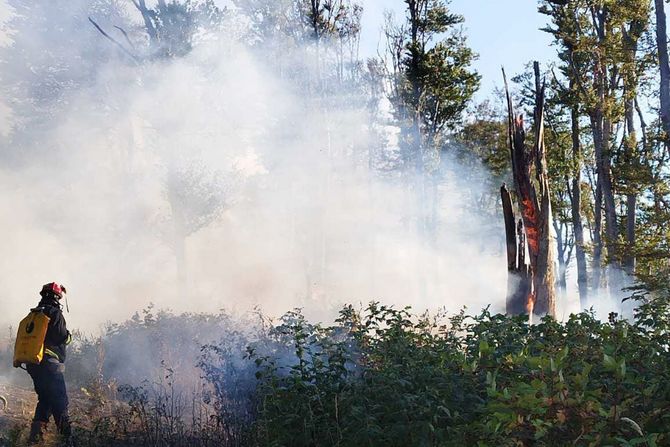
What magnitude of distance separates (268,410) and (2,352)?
942 centimetres

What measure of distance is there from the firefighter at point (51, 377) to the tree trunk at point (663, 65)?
1129 cm

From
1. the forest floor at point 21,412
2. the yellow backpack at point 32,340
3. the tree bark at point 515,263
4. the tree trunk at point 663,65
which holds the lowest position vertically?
the forest floor at point 21,412

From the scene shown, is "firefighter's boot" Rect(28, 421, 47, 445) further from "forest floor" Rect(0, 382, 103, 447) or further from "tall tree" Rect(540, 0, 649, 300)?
"tall tree" Rect(540, 0, 649, 300)

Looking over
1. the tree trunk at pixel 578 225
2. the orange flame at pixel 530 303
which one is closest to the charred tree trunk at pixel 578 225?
the tree trunk at pixel 578 225

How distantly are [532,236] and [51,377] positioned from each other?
7.66 m

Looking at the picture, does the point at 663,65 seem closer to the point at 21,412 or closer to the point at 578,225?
the point at 578,225

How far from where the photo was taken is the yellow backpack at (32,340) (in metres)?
7.97

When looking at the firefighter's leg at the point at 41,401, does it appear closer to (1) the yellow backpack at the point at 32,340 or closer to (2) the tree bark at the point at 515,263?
(1) the yellow backpack at the point at 32,340

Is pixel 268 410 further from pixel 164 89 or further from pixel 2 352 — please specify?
pixel 164 89

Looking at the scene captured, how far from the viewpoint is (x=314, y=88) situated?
2811 cm

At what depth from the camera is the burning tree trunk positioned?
11258mm

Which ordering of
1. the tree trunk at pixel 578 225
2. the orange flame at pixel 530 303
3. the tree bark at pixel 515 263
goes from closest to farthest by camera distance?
the orange flame at pixel 530 303, the tree bark at pixel 515 263, the tree trunk at pixel 578 225

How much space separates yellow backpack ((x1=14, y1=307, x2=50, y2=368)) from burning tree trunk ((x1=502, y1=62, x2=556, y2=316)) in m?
7.04

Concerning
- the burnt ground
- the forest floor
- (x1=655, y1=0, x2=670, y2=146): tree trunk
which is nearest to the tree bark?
(x1=655, y1=0, x2=670, y2=146): tree trunk
